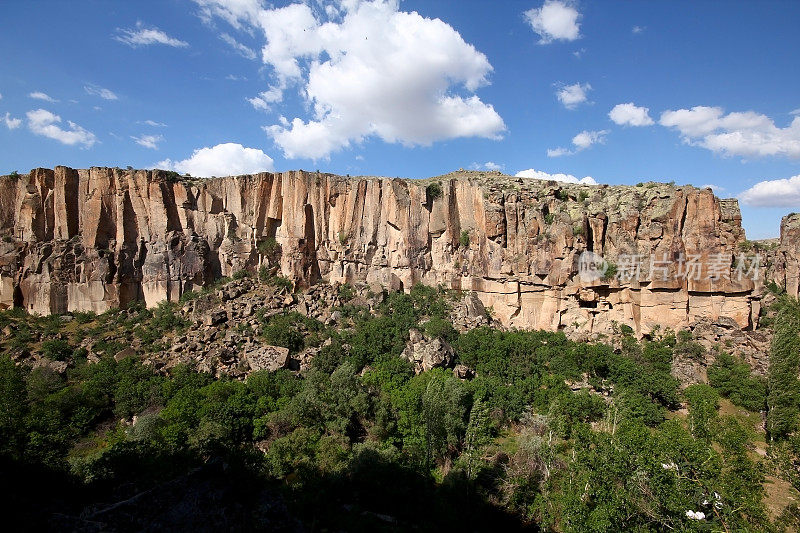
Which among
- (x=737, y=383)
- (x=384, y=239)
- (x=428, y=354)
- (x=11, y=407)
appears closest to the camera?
(x=11, y=407)

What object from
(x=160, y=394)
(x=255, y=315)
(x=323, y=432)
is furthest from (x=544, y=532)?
(x=255, y=315)

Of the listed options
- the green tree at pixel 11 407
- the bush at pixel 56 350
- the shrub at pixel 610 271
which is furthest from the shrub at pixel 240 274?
the shrub at pixel 610 271

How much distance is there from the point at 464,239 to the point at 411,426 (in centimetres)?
2058

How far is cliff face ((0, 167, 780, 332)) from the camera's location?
3328cm

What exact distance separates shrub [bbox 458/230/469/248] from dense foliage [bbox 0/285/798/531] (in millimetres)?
6887

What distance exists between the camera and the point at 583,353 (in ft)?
104

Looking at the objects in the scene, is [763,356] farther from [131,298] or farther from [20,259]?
[20,259]

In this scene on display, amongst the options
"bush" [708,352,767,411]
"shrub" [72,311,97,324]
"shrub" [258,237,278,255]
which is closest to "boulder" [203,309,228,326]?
"shrub" [258,237,278,255]

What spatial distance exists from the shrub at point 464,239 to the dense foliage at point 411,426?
689 cm

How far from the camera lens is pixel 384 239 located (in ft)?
137

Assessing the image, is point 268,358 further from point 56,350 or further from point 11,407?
point 56,350

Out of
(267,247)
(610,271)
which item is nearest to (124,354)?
(267,247)

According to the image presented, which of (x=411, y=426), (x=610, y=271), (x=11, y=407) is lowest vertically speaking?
(x=411, y=426)

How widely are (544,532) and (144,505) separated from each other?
15.4 metres
